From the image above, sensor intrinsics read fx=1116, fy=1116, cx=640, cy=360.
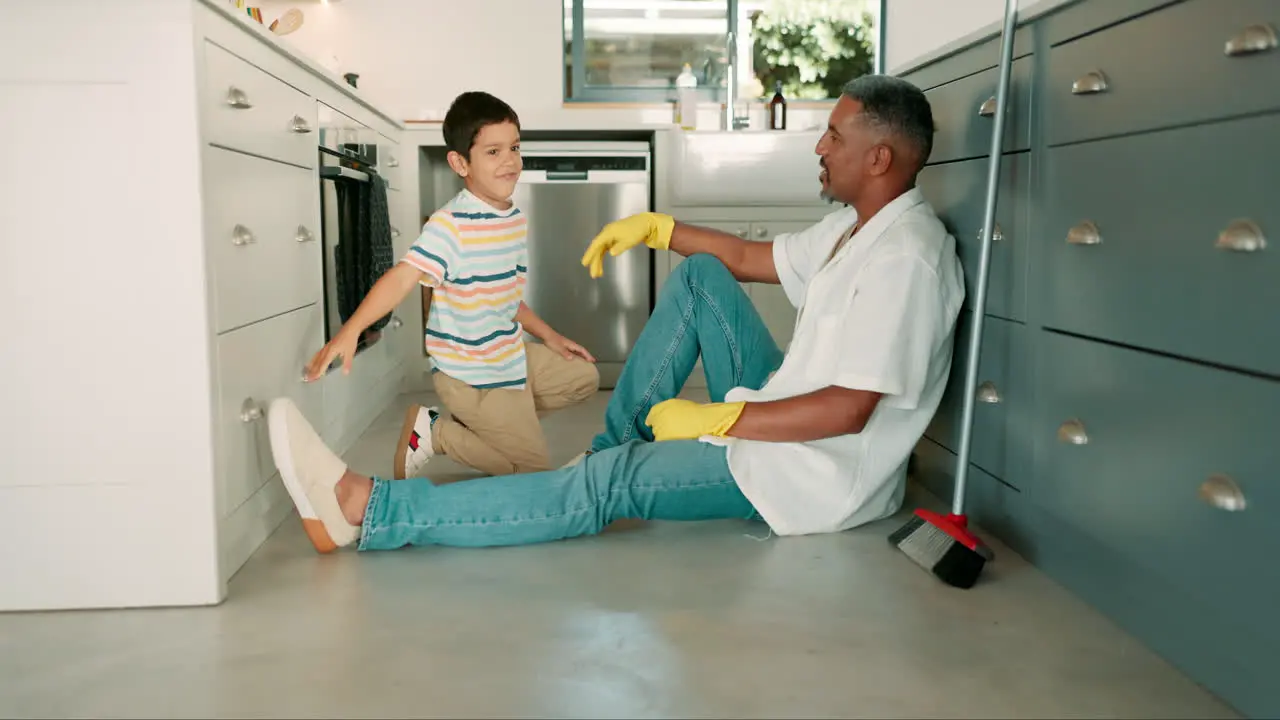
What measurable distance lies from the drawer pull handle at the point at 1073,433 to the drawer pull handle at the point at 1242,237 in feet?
1.41

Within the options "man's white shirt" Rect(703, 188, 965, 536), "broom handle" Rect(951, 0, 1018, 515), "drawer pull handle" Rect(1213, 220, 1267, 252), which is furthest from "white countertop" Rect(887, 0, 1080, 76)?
"drawer pull handle" Rect(1213, 220, 1267, 252)

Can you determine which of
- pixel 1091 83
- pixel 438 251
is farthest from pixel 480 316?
pixel 1091 83

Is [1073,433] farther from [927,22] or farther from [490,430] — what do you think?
[927,22]

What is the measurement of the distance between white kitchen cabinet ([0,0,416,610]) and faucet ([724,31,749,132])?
2762 mm

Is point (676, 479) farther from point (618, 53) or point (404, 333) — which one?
point (618, 53)

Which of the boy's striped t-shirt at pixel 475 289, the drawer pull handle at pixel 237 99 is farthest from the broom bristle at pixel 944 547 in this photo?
the drawer pull handle at pixel 237 99

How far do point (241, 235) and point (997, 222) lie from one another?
1352 mm

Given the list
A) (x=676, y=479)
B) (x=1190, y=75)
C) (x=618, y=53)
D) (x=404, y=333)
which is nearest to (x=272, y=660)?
(x=676, y=479)

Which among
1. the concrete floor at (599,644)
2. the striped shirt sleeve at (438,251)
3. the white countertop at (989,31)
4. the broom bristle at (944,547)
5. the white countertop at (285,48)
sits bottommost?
the concrete floor at (599,644)

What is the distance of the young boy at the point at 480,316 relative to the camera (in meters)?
2.41

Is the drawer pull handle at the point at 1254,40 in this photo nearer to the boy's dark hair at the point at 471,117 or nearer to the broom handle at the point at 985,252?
the broom handle at the point at 985,252

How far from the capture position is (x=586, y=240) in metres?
4.05

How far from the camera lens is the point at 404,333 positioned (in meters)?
4.02

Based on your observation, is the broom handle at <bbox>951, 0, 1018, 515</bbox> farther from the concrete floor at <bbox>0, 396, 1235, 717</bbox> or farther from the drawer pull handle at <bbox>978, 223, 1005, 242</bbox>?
the concrete floor at <bbox>0, 396, 1235, 717</bbox>
